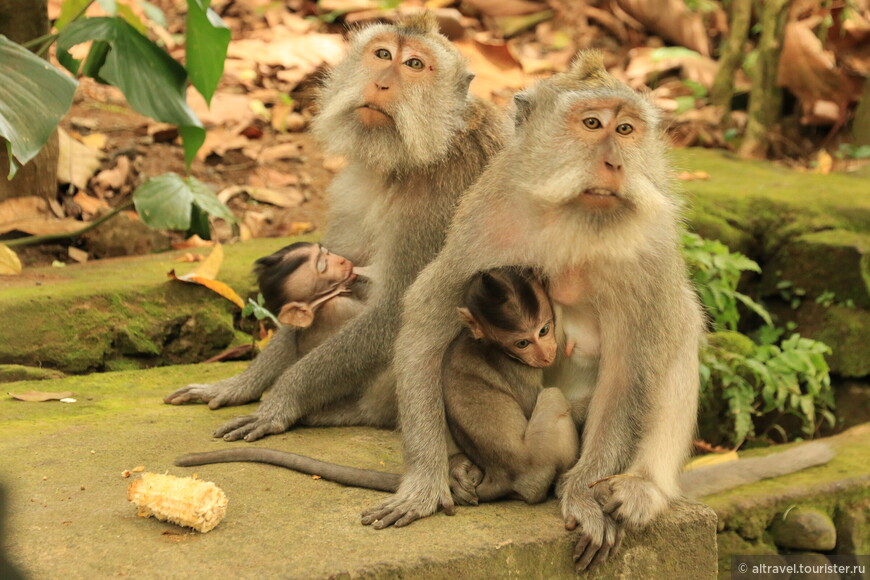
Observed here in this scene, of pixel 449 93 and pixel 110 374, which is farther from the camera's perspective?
pixel 110 374

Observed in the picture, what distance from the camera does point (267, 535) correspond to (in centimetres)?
320

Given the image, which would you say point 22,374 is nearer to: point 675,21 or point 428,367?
point 428,367

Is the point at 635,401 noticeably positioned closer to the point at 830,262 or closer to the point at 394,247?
the point at 394,247

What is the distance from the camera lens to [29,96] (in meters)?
4.50

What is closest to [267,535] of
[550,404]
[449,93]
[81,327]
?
[550,404]

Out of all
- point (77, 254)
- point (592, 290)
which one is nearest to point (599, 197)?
point (592, 290)

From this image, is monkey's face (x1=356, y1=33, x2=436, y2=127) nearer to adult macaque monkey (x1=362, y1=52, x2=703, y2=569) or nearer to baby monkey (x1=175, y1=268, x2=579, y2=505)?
adult macaque monkey (x1=362, y1=52, x2=703, y2=569)

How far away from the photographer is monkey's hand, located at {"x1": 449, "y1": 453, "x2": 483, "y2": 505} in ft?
11.8

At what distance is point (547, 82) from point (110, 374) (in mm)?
2854

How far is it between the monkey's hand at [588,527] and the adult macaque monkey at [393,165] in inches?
48.3

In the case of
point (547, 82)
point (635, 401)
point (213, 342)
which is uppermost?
point (547, 82)

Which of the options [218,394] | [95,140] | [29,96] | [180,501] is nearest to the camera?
[180,501]

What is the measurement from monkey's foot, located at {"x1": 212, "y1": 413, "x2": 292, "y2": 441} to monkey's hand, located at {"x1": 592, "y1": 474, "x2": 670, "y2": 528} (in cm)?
146

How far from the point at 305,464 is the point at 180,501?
74 centimetres
